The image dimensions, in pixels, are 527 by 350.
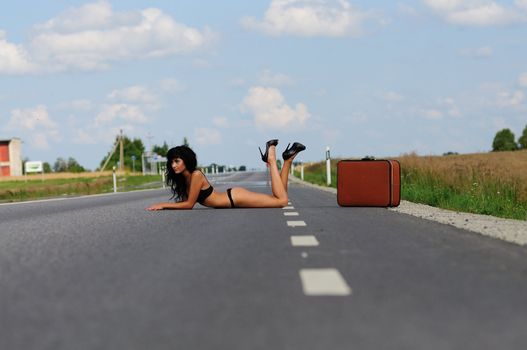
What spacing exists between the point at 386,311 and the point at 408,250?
11.0ft

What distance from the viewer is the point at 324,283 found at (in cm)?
588

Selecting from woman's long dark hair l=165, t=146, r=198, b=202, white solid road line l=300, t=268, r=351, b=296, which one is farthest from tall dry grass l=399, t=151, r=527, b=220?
white solid road line l=300, t=268, r=351, b=296

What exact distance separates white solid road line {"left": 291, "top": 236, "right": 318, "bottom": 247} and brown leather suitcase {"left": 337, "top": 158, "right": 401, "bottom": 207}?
6.70m

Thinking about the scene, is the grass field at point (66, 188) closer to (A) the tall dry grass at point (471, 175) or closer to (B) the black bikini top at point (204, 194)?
(A) the tall dry grass at point (471, 175)

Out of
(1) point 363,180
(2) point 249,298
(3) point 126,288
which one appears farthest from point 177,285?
(1) point 363,180

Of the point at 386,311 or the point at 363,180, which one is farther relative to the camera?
the point at 363,180

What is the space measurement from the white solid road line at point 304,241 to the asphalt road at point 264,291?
0.22ft

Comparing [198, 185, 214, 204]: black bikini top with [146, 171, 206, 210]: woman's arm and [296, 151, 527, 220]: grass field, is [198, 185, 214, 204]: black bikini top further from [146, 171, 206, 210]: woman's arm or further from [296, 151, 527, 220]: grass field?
[296, 151, 527, 220]: grass field

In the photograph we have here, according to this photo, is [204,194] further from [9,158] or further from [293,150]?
[9,158]

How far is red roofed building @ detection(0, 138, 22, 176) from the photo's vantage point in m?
124

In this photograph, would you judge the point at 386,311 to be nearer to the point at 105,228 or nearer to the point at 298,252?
the point at 298,252

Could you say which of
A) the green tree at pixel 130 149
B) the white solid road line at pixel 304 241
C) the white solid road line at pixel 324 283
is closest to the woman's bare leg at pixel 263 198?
the white solid road line at pixel 304 241

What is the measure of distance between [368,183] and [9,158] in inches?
4538

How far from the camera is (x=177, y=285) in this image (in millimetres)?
5949
